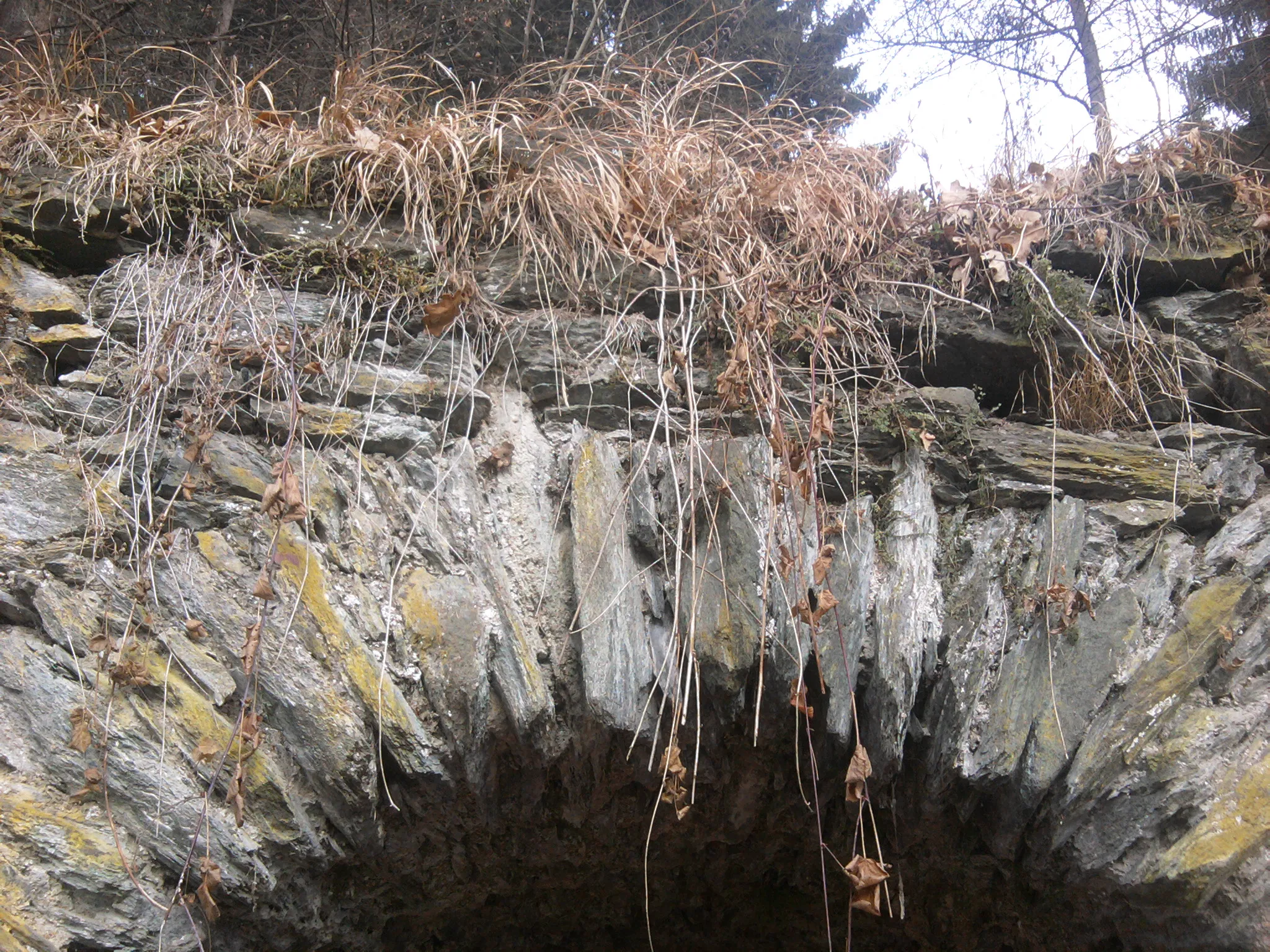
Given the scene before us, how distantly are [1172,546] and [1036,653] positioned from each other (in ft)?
1.59

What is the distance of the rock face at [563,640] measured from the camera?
2.00 m

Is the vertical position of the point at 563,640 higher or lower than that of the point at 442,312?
lower

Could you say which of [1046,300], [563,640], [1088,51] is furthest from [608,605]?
[1088,51]

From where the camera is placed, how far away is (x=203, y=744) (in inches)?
78.2

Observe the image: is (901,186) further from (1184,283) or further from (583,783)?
(583,783)

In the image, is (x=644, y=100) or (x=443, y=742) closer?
(x=443, y=742)

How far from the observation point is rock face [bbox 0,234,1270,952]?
2004 millimetres

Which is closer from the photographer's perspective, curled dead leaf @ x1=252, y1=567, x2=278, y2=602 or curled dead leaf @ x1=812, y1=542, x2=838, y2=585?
curled dead leaf @ x1=252, y1=567, x2=278, y2=602

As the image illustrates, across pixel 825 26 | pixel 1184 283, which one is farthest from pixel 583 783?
pixel 825 26

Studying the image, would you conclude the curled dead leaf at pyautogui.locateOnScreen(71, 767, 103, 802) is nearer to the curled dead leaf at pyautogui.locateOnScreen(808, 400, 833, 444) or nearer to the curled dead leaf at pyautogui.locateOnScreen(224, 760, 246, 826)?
the curled dead leaf at pyautogui.locateOnScreen(224, 760, 246, 826)

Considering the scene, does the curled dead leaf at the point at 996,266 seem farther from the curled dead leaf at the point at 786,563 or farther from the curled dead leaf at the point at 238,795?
the curled dead leaf at the point at 238,795

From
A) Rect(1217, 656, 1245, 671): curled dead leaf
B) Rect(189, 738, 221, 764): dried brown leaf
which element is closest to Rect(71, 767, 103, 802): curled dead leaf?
Rect(189, 738, 221, 764): dried brown leaf

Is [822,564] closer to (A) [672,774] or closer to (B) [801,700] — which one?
(B) [801,700]

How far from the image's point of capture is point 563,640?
2.39 meters
